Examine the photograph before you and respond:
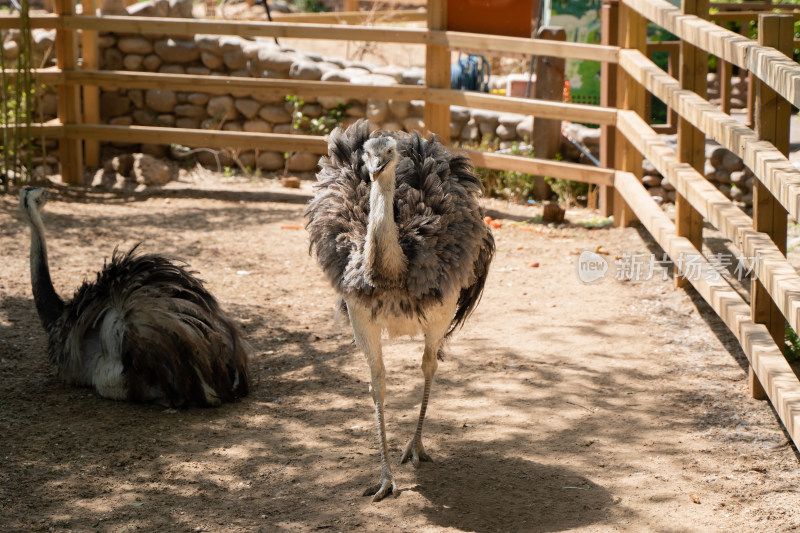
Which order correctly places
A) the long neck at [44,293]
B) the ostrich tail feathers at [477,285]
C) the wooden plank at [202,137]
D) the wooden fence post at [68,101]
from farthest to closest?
the wooden fence post at [68,101], the wooden plank at [202,137], the long neck at [44,293], the ostrich tail feathers at [477,285]

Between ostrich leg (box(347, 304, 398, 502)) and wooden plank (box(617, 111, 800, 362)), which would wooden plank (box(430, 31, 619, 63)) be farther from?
ostrich leg (box(347, 304, 398, 502))

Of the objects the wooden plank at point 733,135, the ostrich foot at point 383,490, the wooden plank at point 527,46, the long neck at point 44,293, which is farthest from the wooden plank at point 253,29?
the ostrich foot at point 383,490

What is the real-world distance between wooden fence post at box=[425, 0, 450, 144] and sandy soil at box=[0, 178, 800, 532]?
252 cm

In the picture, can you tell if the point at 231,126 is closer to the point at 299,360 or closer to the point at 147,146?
the point at 147,146

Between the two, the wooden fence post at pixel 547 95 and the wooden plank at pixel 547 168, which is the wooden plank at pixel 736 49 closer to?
the wooden plank at pixel 547 168

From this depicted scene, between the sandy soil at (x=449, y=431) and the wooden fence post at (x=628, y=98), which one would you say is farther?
the wooden fence post at (x=628, y=98)

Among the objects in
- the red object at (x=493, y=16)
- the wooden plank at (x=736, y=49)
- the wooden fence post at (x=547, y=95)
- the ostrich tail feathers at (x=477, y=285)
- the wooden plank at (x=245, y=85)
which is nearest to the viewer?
the wooden plank at (x=736, y=49)

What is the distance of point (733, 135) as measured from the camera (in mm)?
4938

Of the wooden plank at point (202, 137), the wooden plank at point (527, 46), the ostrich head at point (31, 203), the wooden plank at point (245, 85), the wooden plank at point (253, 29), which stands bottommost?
the ostrich head at point (31, 203)

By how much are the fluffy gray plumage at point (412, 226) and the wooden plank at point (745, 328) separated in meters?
1.34

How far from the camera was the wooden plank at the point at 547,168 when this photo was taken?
8.41 m

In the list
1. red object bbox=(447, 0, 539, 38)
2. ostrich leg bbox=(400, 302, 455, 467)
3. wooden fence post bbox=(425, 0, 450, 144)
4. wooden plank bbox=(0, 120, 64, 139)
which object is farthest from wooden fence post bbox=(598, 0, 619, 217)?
wooden plank bbox=(0, 120, 64, 139)

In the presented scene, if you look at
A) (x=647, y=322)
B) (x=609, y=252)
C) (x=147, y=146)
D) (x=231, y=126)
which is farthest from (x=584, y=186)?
(x=147, y=146)

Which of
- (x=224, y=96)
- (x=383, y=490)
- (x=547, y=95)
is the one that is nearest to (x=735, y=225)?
(x=383, y=490)
